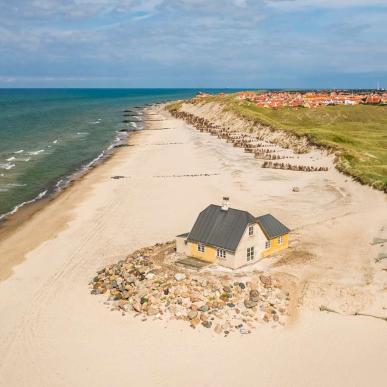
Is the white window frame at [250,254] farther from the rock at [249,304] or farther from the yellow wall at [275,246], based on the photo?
the rock at [249,304]

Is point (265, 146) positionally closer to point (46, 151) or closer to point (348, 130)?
point (348, 130)

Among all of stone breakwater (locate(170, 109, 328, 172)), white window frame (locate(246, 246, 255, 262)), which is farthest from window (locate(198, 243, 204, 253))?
stone breakwater (locate(170, 109, 328, 172))

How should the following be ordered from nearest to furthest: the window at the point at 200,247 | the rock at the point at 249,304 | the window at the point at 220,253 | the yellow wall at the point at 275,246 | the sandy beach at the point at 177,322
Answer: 1. the sandy beach at the point at 177,322
2. the rock at the point at 249,304
3. the window at the point at 220,253
4. the window at the point at 200,247
5. the yellow wall at the point at 275,246

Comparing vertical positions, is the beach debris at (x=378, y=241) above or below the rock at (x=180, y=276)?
above

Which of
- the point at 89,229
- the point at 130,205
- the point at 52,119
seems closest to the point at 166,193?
the point at 130,205

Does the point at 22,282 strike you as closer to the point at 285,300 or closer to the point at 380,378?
the point at 285,300

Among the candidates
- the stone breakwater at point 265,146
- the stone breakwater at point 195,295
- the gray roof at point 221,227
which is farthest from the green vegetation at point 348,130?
the stone breakwater at point 195,295

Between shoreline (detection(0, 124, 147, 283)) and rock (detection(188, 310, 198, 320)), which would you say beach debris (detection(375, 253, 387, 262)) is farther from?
shoreline (detection(0, 124, 147, 283))
